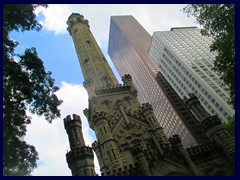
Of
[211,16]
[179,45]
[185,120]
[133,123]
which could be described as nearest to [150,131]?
[133,123]

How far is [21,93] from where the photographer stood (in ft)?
57.5

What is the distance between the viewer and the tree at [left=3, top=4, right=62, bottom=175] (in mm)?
16438

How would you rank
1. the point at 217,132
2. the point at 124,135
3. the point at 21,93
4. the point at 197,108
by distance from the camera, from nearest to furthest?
the point at 21,93
the point at 217,132
the point at 197,108
the point at 124,135

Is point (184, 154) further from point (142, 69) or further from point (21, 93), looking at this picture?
point (142, 69)

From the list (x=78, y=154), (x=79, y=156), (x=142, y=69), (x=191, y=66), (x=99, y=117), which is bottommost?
(x=79, y=156)

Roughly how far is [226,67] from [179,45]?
89.3 metres

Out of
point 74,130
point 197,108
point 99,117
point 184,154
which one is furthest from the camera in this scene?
point 99,117

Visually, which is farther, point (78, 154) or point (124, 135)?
point (124, 135)

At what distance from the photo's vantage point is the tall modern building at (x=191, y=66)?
3258 inches

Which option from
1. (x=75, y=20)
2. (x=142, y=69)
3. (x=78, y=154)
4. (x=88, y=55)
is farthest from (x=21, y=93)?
(x=142, y=69)

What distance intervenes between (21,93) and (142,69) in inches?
4683

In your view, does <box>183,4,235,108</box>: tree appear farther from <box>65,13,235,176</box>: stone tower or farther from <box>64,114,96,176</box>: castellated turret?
<box>64,114,96,176</box>: castellated turret

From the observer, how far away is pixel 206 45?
109438 mm

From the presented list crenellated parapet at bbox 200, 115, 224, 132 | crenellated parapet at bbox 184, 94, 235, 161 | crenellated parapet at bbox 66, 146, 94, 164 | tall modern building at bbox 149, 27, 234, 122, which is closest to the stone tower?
crenellated parapet at bbox 66, 146, 94, 164
